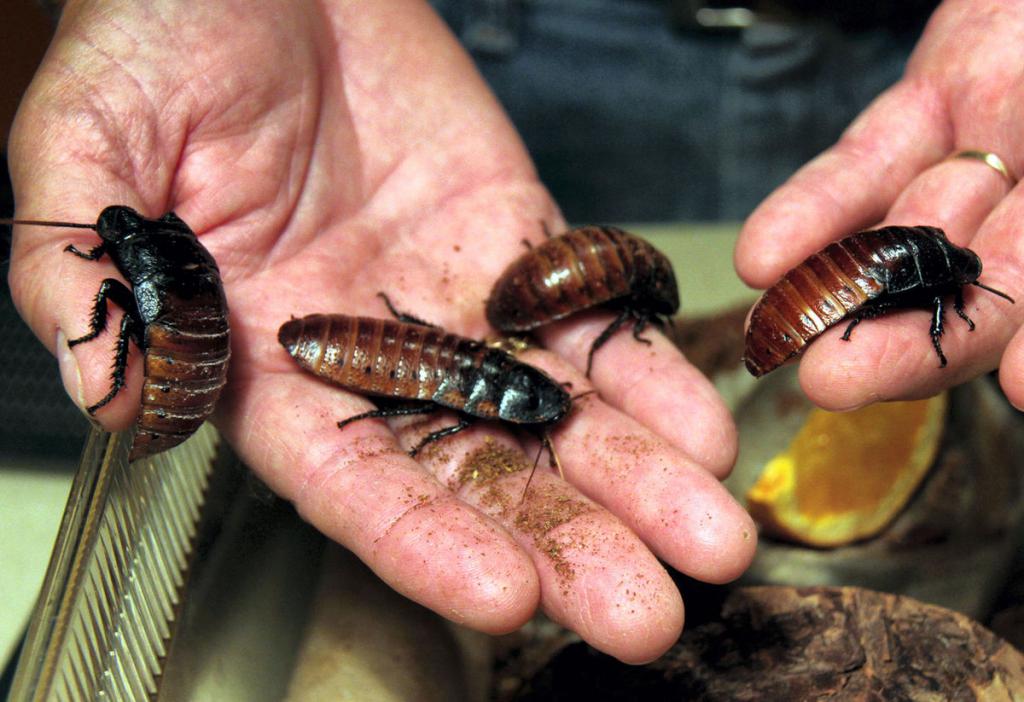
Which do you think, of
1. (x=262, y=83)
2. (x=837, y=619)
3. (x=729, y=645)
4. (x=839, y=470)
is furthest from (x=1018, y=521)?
(x=262, y=83)

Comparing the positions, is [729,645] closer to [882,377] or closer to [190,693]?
[882,377]

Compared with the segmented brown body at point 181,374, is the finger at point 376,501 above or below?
below

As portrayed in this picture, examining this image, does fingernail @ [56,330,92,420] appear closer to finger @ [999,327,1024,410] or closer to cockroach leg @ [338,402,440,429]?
cockroach leg @ [338,402,440,429]

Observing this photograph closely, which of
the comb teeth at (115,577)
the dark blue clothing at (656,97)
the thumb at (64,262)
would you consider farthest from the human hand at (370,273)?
the dark blue clothing at (656,97)

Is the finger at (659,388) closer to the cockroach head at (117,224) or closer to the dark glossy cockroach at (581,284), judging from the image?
the dark glossy cockroach at (581,284)

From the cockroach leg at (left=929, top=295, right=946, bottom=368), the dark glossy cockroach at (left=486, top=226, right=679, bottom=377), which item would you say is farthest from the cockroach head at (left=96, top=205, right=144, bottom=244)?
the cockroach leg at (left=929, top=295, right=946, bottom=368)

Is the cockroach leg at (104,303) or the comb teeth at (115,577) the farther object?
the cockroach leg at (104,303)
